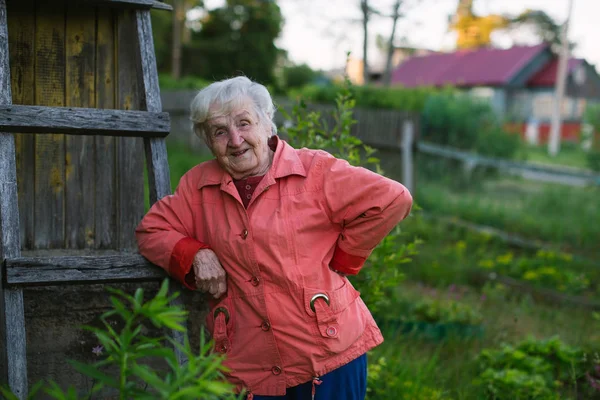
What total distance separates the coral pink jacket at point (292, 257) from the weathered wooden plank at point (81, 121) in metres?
0.58

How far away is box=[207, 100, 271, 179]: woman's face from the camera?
2492mm

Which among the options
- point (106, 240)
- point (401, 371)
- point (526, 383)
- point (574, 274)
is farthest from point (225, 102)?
point (574, 274)

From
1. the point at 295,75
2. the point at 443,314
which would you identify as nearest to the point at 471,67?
the point at 295,75

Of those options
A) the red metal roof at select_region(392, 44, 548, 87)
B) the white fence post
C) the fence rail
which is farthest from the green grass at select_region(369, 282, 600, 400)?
the red metal roof at select_region(392, 44, 548, 87)

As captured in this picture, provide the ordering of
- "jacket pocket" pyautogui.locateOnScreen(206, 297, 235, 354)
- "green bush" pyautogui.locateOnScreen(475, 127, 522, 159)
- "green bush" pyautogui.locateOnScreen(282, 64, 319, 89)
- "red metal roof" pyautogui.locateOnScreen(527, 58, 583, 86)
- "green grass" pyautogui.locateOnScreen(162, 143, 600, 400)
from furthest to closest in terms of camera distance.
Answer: "red metal roof" pyautogui.locateOnScreen(527, 58, 583, 86) < "green bush" pyautogui.locateOnScreen(282, 64, 319, 89) < "green bush" pyautogui.locateOnScreen(475, 127, 522, 159) < "green grass" pyautogui.locateOnScreen(162, 143, 600, 400) < "jacket pocket" pyautogui.locateOnScreen(206, 297, 235, 354)

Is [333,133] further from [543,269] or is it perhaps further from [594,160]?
[594,160]

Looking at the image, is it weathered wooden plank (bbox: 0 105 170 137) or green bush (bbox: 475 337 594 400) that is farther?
green bush (bbox: 475 337 594 400)

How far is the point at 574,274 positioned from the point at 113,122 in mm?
4738

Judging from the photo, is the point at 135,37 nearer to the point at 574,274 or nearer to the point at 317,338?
the point at 317,338

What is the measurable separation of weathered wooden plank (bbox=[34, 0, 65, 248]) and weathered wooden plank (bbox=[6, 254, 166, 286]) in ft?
2.44

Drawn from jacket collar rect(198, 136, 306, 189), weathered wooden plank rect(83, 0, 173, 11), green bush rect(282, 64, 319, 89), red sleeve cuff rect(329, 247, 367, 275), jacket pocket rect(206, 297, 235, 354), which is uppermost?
green bush rect(282, 64, 319, 89)

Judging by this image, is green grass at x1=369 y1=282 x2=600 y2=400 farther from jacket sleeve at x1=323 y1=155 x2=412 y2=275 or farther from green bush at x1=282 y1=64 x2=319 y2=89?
green bush at x1=282 y1=64 x2=319 y2=89

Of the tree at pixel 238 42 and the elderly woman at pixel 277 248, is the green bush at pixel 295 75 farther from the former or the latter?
the elderly woman at pixel 277 248

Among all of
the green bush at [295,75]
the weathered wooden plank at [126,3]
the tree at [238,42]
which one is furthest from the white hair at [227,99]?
the green bush at [295,75]
